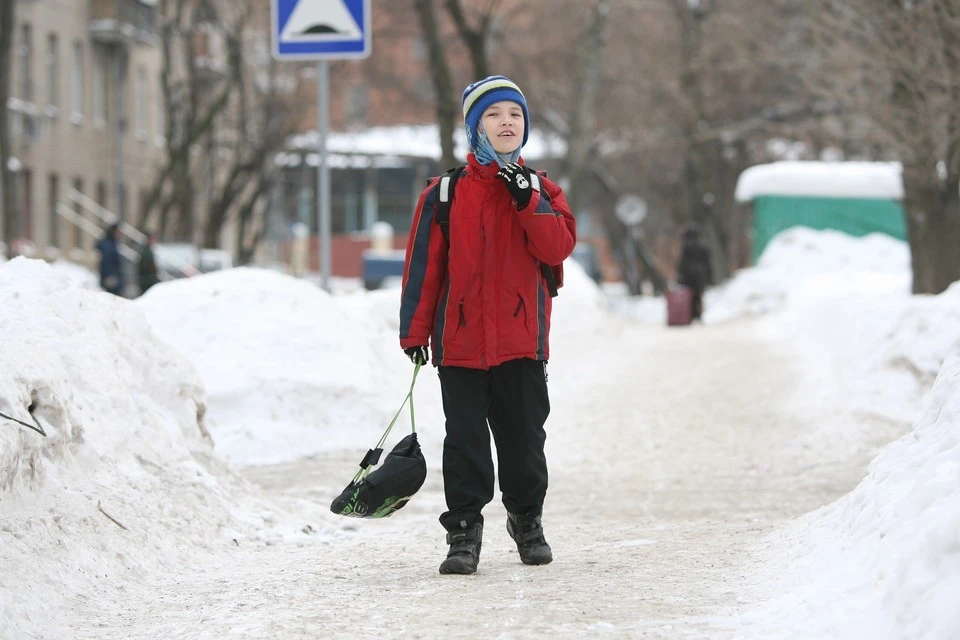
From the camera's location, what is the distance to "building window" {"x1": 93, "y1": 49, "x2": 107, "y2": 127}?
1747 inches

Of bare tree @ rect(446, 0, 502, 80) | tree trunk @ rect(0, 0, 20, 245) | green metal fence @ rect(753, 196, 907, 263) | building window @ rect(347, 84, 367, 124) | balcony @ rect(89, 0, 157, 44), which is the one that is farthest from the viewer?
building window @ rect(347, 84, 367, 124)

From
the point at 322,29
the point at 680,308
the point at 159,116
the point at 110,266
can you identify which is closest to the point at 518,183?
the point at 322,29

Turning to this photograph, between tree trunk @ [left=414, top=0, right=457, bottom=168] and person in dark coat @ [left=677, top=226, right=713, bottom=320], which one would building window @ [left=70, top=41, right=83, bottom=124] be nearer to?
person in dark coat @ [left=677, top=226, right=713, bottom=320]

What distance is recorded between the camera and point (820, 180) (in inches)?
1219

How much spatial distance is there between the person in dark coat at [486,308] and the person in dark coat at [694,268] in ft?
69.9

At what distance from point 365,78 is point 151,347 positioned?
116 ft

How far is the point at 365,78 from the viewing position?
4231 centimetres

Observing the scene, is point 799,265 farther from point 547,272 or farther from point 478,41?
point 547,272

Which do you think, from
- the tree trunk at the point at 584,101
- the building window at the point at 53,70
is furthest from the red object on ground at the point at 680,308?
the building window at the point at 53,70

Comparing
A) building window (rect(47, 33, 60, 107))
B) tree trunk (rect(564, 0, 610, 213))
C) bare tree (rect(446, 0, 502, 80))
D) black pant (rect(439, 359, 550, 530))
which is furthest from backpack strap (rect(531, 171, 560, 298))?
building window (rect(47, 33, 60, 107))

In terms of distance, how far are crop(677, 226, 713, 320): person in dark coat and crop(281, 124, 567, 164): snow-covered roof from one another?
55.8 ft

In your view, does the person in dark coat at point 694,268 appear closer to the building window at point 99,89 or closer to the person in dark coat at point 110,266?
the person in dark coat at point 110,266

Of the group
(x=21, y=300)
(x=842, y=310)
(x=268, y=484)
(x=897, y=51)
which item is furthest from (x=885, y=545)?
(x=842, y=310)

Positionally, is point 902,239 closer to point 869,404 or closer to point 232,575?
point 869,404
